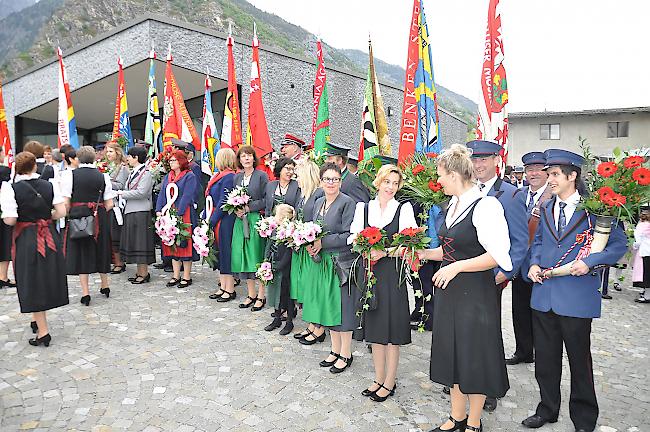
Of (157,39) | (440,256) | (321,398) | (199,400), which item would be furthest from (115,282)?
(157,39)

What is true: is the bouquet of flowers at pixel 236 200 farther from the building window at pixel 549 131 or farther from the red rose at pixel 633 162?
the building window at pixel 549 131

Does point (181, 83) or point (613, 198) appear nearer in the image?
point (613, 198)

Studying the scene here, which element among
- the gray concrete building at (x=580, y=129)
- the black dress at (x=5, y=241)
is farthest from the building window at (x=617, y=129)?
the black dress at (x=5, y=241)

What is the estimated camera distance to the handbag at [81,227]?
6.34 metres

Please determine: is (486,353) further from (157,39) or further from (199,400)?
(157,39)

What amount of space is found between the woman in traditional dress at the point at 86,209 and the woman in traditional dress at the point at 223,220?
147cm

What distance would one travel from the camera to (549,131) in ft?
94.3

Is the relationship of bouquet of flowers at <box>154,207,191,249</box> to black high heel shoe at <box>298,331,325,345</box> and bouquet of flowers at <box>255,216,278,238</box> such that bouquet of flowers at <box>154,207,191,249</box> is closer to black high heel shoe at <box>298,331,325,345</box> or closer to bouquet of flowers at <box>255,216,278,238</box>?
bouquet of flowers at <box>255,216,278,238</box>

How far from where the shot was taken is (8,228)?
7.39 meters

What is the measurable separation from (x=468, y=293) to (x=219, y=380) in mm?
2458

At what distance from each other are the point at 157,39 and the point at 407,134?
1005cm

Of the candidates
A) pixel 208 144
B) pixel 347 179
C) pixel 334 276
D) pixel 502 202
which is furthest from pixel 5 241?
pixel 502 202

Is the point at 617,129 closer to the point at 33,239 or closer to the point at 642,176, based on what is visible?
the point at 642,176

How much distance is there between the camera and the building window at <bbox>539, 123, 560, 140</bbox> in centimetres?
2862
